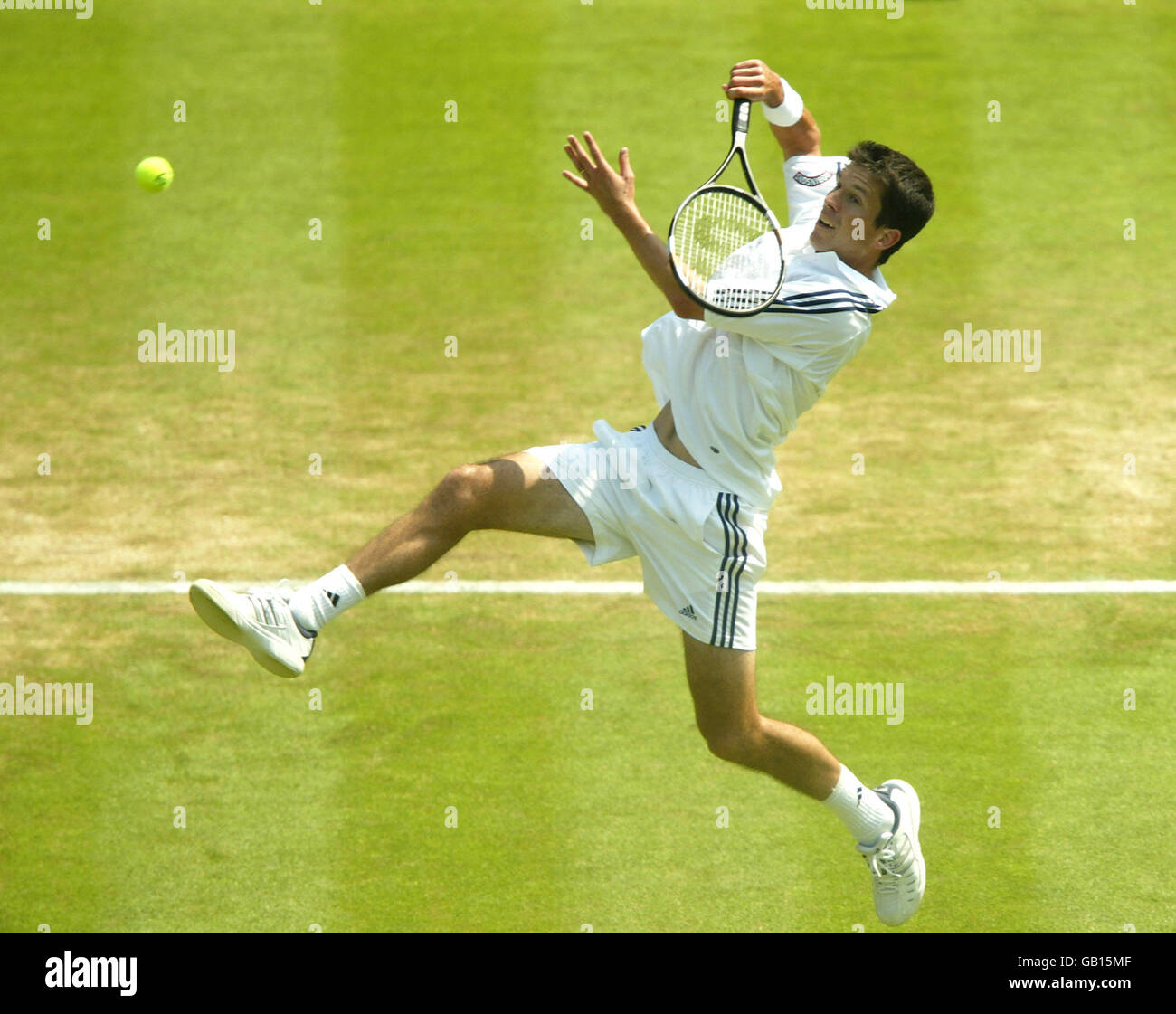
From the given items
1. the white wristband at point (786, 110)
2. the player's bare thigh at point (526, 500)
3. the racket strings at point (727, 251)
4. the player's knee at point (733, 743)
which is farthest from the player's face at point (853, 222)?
the player's knee at point (733, 743)

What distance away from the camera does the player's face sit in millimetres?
5883

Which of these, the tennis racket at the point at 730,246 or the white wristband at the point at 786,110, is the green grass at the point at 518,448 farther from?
the white wristband at the point at 786,110

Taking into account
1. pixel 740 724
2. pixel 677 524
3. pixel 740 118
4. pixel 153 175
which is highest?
pixel 153 175

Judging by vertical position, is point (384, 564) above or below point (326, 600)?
above

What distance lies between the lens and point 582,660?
7992mm

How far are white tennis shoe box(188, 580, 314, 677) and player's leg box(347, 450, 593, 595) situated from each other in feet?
0.96

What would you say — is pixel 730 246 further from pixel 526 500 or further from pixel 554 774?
pixel 554 774

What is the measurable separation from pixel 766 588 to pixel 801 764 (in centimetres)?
239

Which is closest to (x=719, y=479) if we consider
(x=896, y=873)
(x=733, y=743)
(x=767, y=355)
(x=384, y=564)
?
(x=767, y=355)

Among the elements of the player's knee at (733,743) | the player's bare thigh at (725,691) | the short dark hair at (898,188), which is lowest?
the player's knee at (733,743)

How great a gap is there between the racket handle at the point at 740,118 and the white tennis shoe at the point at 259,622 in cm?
225

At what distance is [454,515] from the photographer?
19.1 ft

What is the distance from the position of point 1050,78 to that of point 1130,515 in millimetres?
5833

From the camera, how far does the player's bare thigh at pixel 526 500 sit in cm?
588
